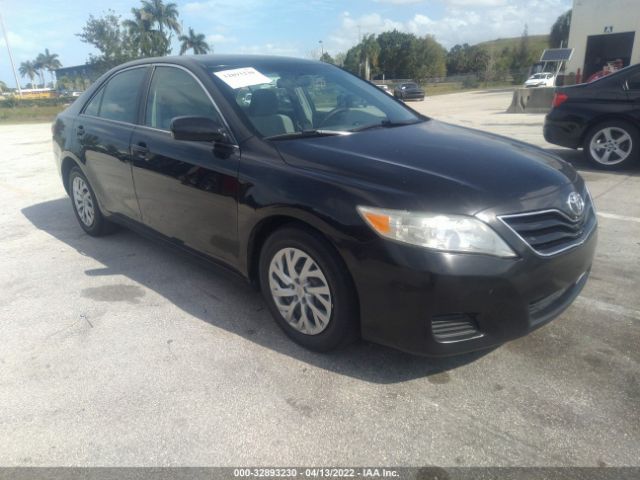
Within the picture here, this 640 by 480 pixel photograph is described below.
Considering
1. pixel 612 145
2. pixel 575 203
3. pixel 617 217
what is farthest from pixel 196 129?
pixel 612 145

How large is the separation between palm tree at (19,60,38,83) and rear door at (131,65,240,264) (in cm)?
15811

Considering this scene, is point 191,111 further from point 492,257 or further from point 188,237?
point 492,257

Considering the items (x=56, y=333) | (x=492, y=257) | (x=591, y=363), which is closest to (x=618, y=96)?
(x=591, y=363)

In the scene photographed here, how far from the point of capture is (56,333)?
3096 millimetres

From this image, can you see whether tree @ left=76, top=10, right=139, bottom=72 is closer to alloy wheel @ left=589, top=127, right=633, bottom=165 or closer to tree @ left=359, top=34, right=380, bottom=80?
tree @ left=359, top=34, right=380, bottom=80

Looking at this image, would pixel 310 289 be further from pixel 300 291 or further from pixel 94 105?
pixel 94 105

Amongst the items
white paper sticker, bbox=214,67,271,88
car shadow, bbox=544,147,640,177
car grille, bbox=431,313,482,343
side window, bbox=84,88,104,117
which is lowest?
car shadow, bbox=544,147,640,177

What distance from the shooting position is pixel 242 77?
10.7 ft

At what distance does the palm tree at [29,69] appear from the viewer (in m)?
134

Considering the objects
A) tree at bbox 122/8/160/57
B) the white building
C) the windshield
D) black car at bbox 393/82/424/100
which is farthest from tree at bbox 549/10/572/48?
the windshield

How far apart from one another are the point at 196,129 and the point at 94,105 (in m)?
2.22

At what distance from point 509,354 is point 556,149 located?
7235mm

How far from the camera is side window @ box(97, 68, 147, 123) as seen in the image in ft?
12.8

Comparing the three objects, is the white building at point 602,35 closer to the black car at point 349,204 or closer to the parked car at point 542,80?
the parked car at point 542,80
